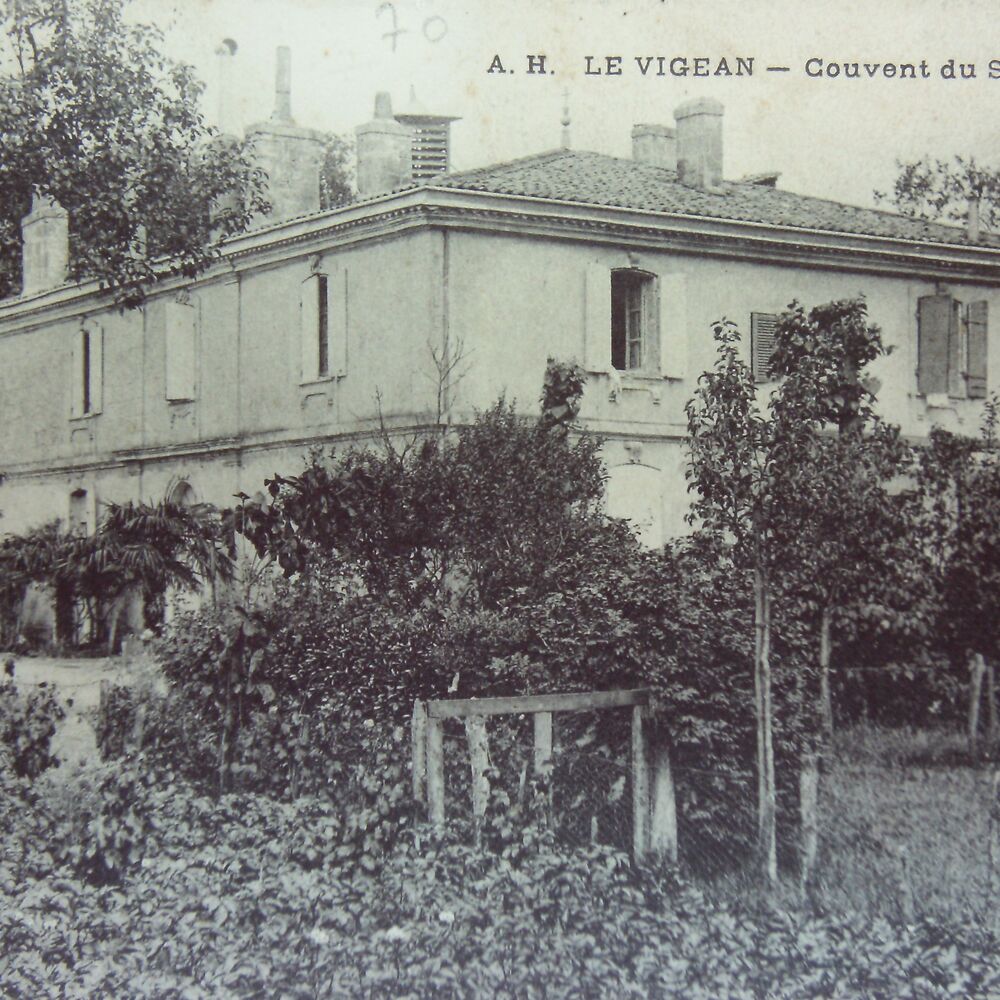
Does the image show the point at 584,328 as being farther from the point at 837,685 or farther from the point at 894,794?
the point at 894,794

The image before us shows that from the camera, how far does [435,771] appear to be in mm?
7977

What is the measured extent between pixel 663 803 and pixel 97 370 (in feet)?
51.9

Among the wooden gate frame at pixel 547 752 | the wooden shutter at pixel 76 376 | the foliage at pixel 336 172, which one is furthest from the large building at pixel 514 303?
the wooden gate frame at pixel 547 752

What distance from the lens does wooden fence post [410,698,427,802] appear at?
8.01 meters

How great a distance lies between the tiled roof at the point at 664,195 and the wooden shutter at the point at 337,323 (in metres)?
1.99

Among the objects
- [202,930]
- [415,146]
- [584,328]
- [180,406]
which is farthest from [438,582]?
[180,406]

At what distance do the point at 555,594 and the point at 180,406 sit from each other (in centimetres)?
1198

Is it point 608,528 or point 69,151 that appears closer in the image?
point 608,528

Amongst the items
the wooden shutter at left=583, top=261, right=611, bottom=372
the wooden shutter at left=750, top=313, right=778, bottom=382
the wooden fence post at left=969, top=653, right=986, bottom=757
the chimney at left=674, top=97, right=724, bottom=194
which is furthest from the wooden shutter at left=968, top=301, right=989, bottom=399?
the wooden fence post at left=969, top=653, right=986, bottom=757

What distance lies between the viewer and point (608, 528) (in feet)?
39.0

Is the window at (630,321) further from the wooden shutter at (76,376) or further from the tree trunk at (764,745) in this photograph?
the tree trunk at (764,745)

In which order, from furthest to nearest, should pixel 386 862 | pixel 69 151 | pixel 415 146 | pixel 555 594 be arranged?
pixel 415 146, pixel 69 151, pixel 555 594, pixel 386 862

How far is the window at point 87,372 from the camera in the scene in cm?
2203

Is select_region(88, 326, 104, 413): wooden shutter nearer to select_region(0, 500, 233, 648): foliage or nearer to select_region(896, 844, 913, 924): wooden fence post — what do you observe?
select_region(0, 500, 233, 648): foliage
